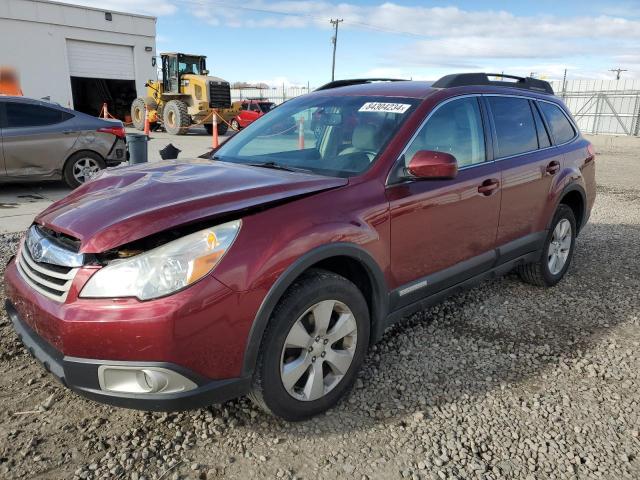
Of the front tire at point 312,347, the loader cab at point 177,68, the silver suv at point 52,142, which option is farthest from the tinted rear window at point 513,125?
the loader cab at point 177,68

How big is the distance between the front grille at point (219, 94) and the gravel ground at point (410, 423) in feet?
61.1

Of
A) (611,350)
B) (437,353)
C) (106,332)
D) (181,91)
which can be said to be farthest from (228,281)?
(181,91)

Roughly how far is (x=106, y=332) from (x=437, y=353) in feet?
7.01

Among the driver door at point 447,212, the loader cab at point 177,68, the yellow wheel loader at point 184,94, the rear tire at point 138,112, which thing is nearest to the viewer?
the driver door at point 447,212

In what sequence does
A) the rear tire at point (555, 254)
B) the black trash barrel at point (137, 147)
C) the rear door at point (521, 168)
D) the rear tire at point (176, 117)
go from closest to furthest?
1. the rear door at point (521, 168)
2. the rear tire at point (555, 254)
3. the black trash barrel at point (137, 147)
4. the rear tire at point (176, 117)

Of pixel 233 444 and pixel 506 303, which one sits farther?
pixel 506 303

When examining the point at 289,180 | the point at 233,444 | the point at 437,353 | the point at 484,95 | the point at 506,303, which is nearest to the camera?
the point at 233,444

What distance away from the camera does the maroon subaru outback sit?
206cm

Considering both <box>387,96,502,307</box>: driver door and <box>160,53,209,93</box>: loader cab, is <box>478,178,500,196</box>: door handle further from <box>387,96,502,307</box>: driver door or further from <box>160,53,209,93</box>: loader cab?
<box>160,53,209,93</box>: loader cab

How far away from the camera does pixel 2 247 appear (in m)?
5.21

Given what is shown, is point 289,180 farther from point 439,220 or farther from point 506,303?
point 506,303

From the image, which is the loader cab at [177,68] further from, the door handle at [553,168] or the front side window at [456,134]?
the front side window at [456,134]

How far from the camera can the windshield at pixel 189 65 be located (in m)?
21.7

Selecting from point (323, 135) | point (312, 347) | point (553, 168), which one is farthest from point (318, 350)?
point (553, 168)
